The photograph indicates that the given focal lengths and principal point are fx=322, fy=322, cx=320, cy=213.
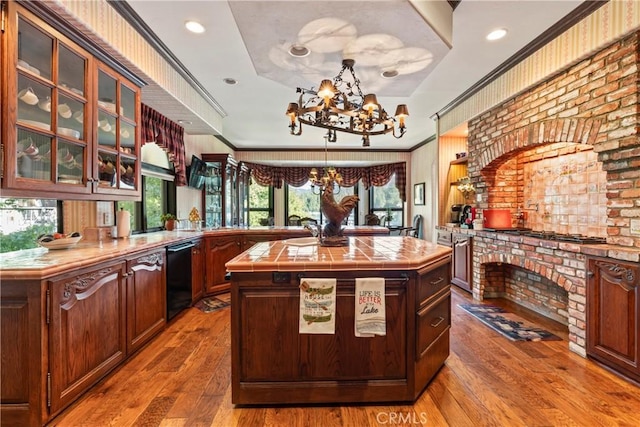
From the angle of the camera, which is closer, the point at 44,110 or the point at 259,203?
the point at 44,110

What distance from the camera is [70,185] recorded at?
225 cm

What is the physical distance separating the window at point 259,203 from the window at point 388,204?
10.0 feet

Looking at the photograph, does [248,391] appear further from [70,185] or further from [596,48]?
[596,48]

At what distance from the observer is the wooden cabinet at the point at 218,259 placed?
14.4 ft

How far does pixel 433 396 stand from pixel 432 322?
46 cm

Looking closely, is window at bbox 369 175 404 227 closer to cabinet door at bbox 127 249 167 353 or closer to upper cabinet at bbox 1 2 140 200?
cabinet door at bbox 127 249 167 353

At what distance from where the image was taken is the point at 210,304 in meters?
4.11

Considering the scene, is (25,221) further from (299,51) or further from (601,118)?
(601,118)

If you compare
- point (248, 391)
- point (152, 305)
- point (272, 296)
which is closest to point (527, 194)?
point (272, 296)

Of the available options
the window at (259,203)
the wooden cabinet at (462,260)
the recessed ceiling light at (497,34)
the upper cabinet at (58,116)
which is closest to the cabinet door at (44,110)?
the upper cabinet at (58,116)

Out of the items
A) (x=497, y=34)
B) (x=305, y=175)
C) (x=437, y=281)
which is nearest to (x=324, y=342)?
(x=437, y=281)

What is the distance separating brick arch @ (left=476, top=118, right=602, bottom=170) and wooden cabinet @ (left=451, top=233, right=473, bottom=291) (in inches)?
41.8

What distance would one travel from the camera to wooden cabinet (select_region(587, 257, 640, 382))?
7.16ft

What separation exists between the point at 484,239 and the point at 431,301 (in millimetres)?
2455
